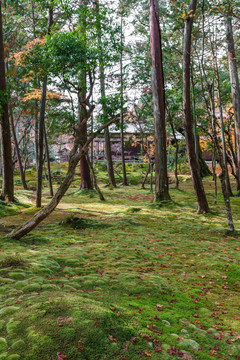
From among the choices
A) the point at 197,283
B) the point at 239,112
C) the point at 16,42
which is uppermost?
the point at 16,42

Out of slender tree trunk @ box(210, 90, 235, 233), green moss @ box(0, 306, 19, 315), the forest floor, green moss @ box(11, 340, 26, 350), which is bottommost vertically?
the forest floor

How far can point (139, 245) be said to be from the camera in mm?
7105

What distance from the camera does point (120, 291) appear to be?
4.18 meters

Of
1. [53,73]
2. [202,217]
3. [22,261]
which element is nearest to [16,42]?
[53,73]

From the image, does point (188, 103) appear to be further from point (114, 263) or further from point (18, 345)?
point (18, 345)

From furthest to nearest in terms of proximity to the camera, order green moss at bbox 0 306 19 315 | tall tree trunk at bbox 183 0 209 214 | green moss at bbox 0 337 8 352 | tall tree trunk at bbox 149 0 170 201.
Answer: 1. tall tree trunk at bbox 149 0 170 201
2. tall tree trunk at bbox 183 0 209 214
3. green moss at bbox 0 306 19 315
4. green moss at bbox 0 337 8 352

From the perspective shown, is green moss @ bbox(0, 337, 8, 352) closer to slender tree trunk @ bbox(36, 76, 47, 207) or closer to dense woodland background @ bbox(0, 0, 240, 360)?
dense woodland background @ bbox(0, 0, 240, 360)

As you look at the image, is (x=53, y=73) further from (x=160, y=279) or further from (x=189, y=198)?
(x=189, y=198)

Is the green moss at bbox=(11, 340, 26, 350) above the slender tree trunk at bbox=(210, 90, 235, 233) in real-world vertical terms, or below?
below

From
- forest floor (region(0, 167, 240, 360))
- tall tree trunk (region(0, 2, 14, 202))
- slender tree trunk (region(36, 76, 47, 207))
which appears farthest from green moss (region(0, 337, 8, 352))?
tall tree trunk (region(0, 2, 14, 202))

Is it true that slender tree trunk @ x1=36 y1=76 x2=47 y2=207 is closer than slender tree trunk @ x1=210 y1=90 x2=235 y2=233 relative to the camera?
No

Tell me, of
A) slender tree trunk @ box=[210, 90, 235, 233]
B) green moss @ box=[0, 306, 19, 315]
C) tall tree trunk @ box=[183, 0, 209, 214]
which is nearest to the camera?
green moss @ box=[0, 306, 19, 315]

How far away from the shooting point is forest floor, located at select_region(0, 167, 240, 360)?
8.59ft

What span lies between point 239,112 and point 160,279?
11.3 meters
